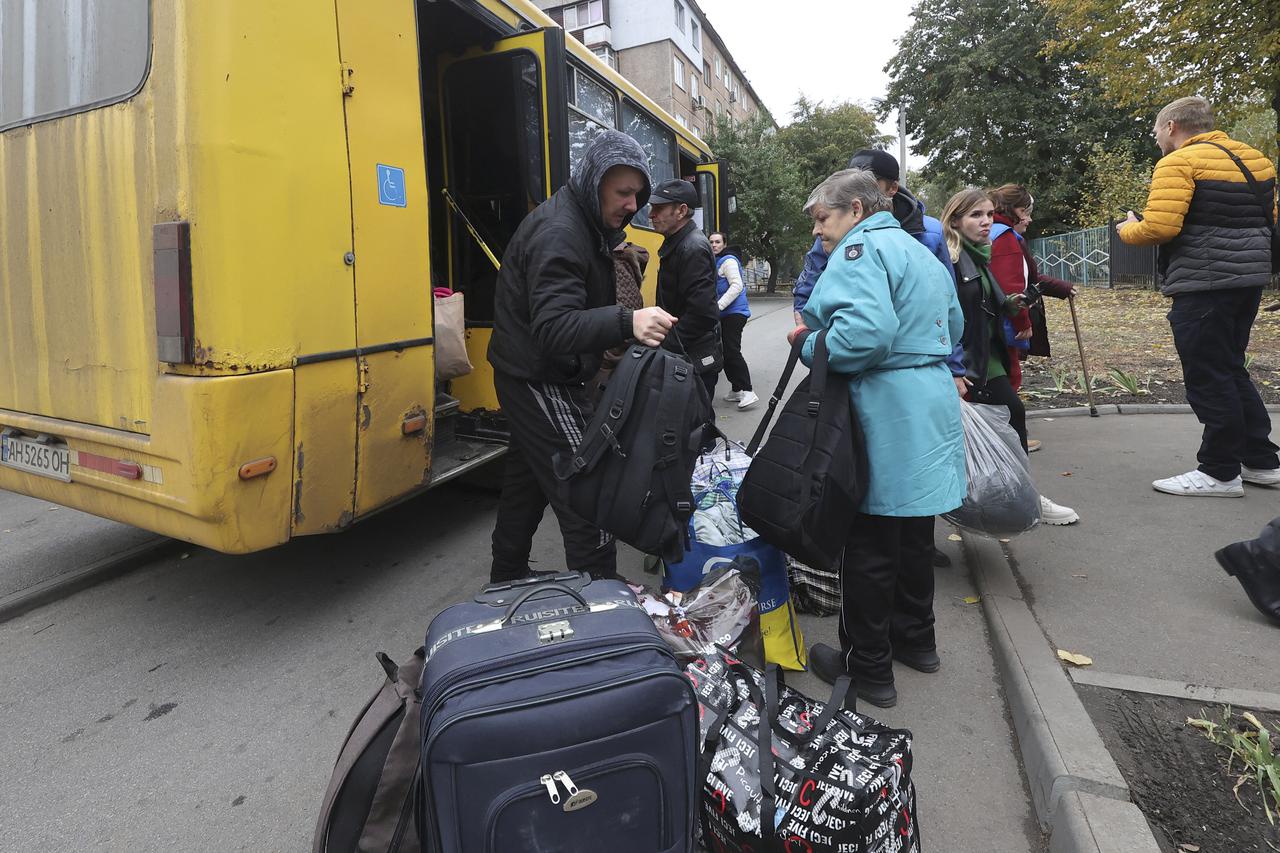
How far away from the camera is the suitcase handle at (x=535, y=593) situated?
1.72 metres

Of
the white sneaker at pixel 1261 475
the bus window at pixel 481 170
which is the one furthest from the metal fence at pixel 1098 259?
the bus window at pixel 481 170

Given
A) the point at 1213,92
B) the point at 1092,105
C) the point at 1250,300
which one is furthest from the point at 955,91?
the point at 1250,300

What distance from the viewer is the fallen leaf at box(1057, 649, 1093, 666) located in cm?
276

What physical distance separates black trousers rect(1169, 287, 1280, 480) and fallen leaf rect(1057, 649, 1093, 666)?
2184 millimetres

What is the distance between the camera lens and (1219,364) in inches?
162

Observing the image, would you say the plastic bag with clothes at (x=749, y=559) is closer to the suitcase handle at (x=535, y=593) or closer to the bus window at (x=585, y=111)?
the suitcase handle at (x=535, y=593)

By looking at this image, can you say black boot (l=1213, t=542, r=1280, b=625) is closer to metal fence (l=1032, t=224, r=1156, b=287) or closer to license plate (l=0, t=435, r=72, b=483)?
license plate (l=0, t=435, r=72, b=483)

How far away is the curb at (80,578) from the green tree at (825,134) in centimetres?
3904

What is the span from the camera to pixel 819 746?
5.99 feet

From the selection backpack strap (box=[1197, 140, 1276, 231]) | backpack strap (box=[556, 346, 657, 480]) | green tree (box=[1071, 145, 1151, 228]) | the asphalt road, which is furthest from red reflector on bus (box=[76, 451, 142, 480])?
green tree (box=[1071, 145, 1151, 228])

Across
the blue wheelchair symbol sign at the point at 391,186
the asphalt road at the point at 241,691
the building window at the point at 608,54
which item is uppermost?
the building window at the point at 608,54

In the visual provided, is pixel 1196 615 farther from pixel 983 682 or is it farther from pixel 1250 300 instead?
pixel 1250 300

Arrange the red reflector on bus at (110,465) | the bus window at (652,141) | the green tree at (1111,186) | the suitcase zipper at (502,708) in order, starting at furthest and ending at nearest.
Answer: the green tree at (1111,186) < the bus window at (652,141) < the red reflector on bus at (110,465) < the suitcase zipper at (502,708)

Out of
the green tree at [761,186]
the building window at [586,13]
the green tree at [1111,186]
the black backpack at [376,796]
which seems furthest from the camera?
the building window at [586,13]
